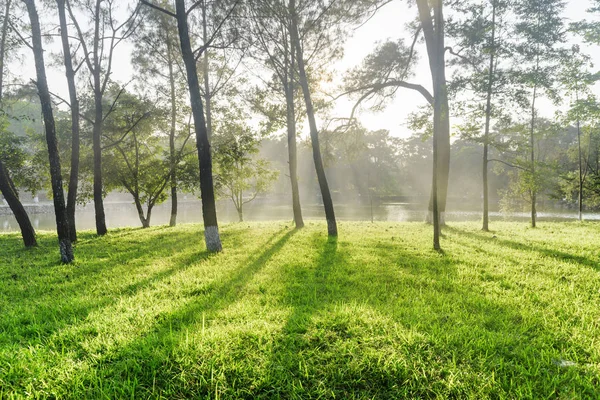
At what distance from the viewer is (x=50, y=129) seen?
732cm

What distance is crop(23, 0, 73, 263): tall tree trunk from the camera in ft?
23.6

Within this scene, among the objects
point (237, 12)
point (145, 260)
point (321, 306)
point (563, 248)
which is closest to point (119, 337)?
point (321, 306)

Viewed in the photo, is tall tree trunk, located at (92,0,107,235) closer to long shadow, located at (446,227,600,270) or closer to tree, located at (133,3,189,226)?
tree, located at (133,3,189,226)

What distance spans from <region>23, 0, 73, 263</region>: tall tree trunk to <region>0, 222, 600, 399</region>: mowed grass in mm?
1060

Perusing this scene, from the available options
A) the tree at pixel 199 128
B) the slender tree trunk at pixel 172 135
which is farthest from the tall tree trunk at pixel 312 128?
the slender tree trunk at pixel 172 135

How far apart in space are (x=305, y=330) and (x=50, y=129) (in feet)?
28.3

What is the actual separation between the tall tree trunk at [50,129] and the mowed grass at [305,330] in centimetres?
106

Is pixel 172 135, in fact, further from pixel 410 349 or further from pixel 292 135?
pixel 410 349

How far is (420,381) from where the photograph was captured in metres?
2.43

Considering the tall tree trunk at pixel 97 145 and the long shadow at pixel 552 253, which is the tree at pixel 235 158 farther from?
the long shadow at pixel 552 253

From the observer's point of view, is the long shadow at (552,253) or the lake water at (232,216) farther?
the lake water at (232,216)

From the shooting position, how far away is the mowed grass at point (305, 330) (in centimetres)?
243

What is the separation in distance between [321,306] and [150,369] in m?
2.31

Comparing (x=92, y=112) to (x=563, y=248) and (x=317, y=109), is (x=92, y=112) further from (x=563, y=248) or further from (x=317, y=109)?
(x=563, y=248)
